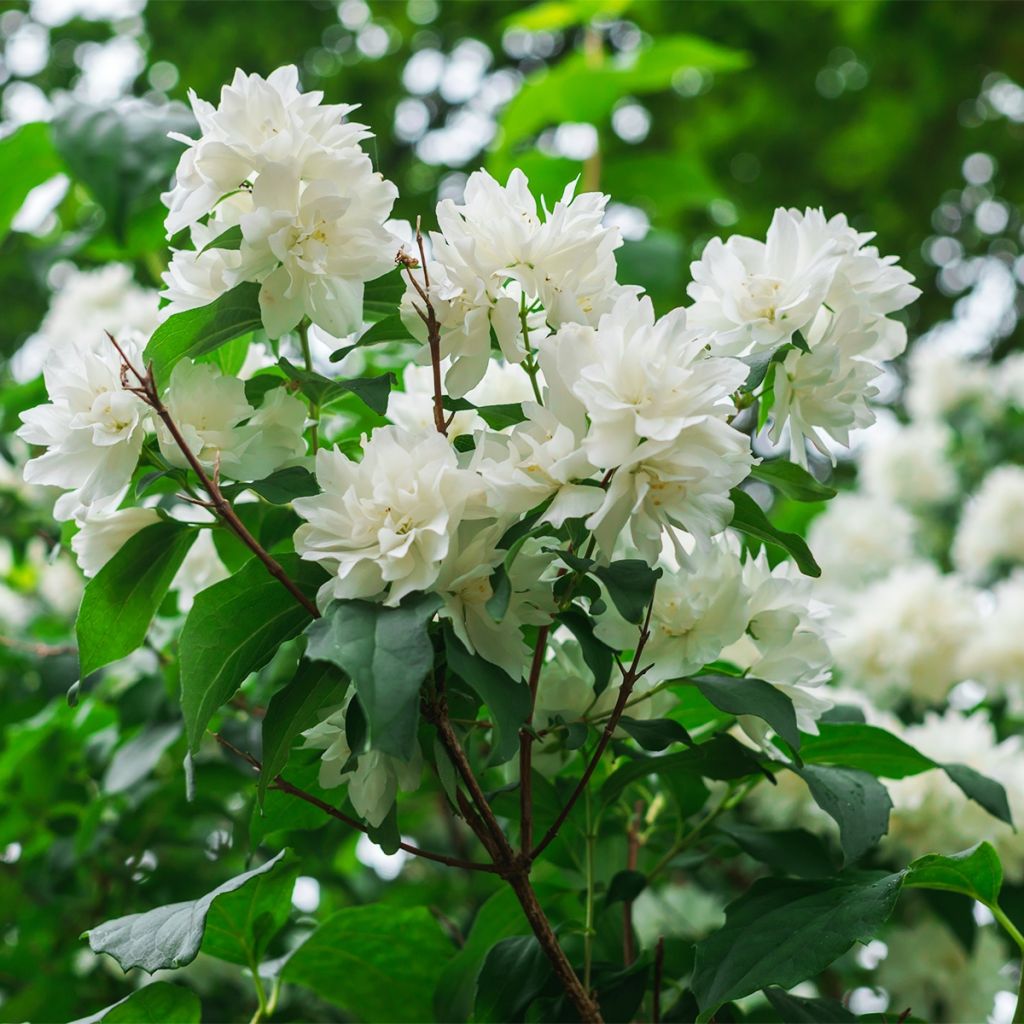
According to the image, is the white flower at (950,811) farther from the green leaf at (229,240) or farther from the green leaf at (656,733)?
the green leaf at (229,240)

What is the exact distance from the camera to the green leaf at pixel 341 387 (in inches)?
32.2

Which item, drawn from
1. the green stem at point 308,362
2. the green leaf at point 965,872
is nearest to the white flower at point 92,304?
the green stem at point 308,362

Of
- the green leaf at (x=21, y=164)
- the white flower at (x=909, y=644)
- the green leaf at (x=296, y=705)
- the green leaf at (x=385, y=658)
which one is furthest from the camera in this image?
the white flower at (x=909, y=644)

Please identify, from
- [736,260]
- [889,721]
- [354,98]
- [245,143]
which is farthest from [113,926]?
[354,98]

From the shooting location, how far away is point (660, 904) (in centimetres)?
193

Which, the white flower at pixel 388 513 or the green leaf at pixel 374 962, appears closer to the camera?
the white flower at pixel 388 513

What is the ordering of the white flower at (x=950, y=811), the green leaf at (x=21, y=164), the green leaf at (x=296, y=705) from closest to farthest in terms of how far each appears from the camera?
the green leaf at (x=296, y=705) < the white flower at (x=950, y=811) < the green leaf at (x=21, y=164)

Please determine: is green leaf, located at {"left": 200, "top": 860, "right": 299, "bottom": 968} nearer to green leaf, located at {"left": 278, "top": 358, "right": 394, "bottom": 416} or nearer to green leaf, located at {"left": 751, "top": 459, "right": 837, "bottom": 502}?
green leaf, located at {"left": 278, "top": 358, "right": 394, "bottom": 416}

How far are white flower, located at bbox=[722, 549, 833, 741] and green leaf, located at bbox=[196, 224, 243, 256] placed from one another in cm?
46

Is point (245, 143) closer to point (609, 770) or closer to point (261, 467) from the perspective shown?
point (261, 467)

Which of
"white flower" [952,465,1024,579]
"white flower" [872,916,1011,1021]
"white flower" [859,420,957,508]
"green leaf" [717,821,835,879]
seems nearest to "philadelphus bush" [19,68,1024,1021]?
"green leaf" [717,821,835,879]

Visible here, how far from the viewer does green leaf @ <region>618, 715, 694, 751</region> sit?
0.87 m

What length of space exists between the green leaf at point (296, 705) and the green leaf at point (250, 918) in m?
0.26

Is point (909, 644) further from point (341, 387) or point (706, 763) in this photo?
point (341, 387)
